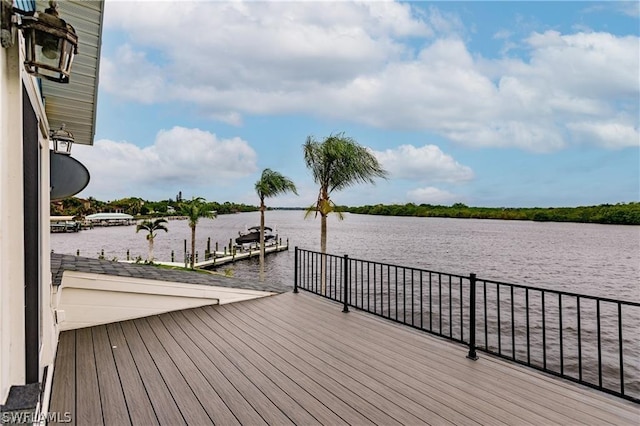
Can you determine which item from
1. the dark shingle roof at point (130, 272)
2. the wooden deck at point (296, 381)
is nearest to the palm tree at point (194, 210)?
the dark shingle roof at point (130, 272)

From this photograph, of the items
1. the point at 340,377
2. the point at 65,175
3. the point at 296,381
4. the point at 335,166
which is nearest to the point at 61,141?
the point at 65,175

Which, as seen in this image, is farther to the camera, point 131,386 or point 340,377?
point 340,377

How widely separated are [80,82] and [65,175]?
91 centimetres

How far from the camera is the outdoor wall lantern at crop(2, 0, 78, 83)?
3.87 feet

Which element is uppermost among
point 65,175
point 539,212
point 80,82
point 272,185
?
point 272,185

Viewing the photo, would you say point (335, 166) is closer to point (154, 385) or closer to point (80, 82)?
point (80, 82)

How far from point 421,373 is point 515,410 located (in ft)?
2.32

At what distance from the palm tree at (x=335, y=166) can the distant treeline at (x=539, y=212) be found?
40595 mm

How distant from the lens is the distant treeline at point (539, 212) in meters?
55.4

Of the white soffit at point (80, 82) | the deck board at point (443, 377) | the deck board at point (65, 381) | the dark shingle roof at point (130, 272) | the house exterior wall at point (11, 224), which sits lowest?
the deck board at point (443, 377)

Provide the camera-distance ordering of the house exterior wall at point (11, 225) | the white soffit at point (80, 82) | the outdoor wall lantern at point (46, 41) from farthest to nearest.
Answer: the white soffit at point (80, 82) → the outdoor wall lantern at point (46, 41) → the house exterior wall at point (11, 225)

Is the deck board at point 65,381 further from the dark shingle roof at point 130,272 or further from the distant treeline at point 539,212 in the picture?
the distant treeline at point 539,212

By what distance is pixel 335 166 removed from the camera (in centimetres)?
1253

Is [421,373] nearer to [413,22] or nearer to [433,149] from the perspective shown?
[413,22]
